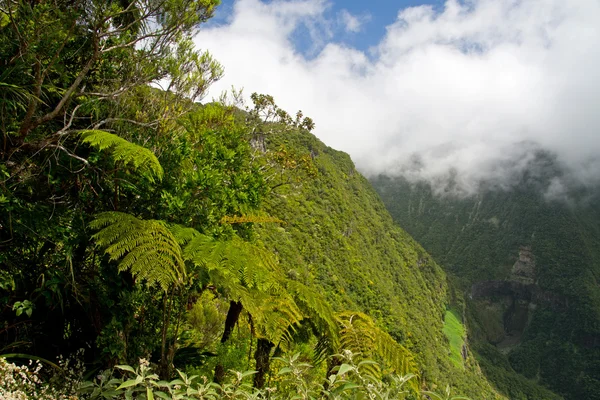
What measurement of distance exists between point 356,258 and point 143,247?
204 feet

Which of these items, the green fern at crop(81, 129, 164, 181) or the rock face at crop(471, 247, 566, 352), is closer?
the green fern at crop(81, 129, 164, 181)

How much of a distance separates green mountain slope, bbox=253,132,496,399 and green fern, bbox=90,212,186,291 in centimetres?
1474

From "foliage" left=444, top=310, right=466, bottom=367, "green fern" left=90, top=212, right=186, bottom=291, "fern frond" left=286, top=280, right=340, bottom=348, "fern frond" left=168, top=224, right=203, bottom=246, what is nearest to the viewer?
"green fern" left=90, top=212, right=186, bottom=291

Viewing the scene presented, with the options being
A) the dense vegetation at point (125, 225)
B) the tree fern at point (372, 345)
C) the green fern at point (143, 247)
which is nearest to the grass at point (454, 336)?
the tree fern at point (372, 345)

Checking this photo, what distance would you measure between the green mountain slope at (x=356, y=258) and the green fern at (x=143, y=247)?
14.7 meters

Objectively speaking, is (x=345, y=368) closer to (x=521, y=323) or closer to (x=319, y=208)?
(x=319, y=208)

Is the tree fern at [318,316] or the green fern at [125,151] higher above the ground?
the green fern at [125,151]

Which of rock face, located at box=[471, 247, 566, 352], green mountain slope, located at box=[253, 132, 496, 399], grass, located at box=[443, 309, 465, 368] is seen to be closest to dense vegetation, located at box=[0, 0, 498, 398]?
green mountain slope, located at box=[253, 132, 496, 399]

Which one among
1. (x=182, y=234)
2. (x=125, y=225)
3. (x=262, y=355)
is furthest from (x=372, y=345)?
(x=125, y=225)

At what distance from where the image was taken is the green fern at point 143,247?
8.15ft

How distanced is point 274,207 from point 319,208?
18.4 meters

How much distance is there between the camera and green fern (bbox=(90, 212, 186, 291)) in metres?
2.48

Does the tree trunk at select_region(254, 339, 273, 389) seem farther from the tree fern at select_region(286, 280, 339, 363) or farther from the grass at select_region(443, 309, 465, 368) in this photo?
the grass at select_region(443, 309, 465, 368)

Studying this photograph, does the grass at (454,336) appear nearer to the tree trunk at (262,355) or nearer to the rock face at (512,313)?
the rock face at (512,313)
